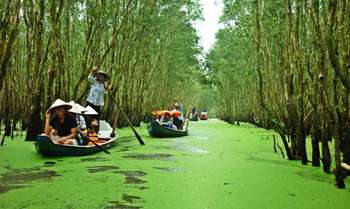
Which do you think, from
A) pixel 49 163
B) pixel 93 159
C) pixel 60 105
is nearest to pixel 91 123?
pixel 60 105

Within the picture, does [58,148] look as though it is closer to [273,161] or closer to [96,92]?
[96,92]

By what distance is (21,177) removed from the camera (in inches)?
234

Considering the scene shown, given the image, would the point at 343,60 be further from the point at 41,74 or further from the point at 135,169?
the point at 41,74

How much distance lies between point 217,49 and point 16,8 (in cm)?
2689

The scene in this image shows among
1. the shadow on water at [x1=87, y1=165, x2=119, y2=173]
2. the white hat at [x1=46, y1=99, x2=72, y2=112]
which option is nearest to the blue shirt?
the white hat at [x1=46, y1=99, x2=72, y2=112]

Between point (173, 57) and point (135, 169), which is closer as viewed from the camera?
point (135, 169)

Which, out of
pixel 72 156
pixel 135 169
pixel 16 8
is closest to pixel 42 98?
pixel 72 156

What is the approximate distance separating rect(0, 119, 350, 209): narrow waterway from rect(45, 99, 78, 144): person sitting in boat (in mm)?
445

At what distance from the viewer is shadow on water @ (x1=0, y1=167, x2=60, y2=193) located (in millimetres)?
5344

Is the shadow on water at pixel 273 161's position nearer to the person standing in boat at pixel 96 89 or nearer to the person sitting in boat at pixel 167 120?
the person standing in boat at pixel 96 89

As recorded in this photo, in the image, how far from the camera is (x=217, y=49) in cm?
3166

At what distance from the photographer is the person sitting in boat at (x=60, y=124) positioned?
26.2 ft

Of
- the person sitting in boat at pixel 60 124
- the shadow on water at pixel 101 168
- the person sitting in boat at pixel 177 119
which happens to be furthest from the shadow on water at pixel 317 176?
the person sitting in boat at pixel 177 119

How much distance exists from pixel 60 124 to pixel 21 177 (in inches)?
91.0
